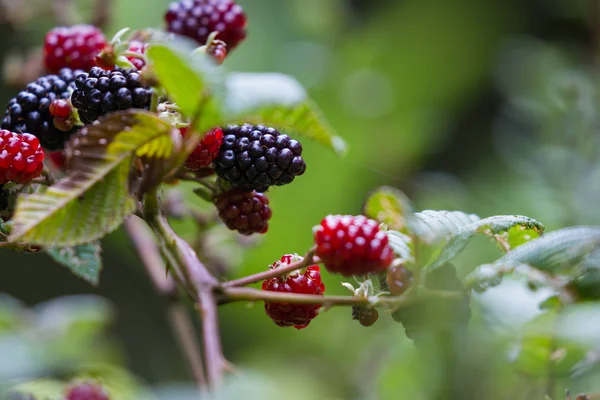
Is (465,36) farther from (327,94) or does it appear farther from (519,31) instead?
(327,94)

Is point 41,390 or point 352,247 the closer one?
point 352,247

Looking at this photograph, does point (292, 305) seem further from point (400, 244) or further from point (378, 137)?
point (378, 137)

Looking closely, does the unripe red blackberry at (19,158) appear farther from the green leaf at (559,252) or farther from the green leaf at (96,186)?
the green leaf at (559,252)

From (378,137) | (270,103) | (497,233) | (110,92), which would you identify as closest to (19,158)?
(110,92)

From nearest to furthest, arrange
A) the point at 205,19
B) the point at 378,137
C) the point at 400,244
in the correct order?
Answer: the point at 400,244 → the point at 205,19 → the point at 378,137

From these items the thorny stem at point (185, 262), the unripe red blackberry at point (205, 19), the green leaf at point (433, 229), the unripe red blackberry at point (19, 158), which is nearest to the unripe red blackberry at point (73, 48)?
the unripe red blackberry at point (205, 19)

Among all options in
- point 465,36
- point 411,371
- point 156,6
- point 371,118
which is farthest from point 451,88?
point 411,371
